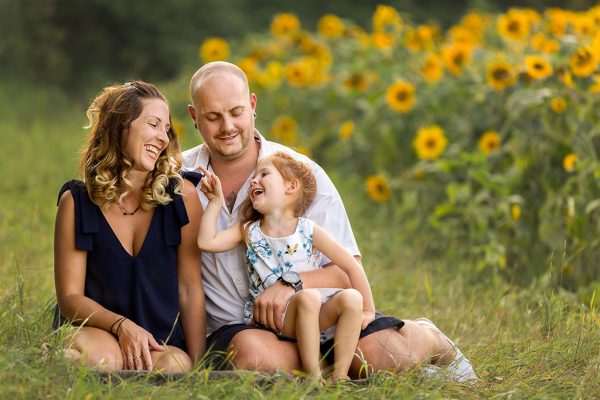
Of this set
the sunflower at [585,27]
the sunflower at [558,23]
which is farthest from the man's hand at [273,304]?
the sunflower at [558,23]

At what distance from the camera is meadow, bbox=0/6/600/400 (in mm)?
3725

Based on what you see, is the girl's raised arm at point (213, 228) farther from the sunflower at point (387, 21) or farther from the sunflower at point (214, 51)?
the sunflower at point (214, 51)

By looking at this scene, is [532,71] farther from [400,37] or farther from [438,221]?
[400,37]

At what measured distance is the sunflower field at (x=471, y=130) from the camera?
587 cm

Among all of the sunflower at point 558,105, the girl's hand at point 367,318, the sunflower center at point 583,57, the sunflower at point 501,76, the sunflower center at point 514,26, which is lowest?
the girl's hand at point 367,318

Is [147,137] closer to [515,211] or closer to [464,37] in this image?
[515,211]

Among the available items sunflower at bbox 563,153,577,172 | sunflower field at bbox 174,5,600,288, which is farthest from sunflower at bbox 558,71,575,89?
sunflower at bbox 563,153,577,172

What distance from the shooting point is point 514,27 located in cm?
736

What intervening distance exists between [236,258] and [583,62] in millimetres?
3055

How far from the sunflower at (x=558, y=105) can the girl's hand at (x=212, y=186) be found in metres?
2.93

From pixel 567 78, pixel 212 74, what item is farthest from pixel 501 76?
pixel 212 74

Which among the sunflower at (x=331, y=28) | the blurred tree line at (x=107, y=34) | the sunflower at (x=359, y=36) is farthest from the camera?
the blurred tree line at (x=107, y=34)

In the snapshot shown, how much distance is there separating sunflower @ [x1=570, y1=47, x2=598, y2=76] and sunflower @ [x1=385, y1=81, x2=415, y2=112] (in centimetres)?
144

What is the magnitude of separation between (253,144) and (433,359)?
105 cm
